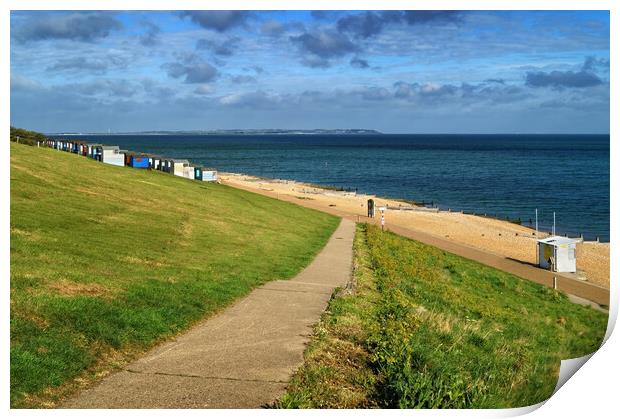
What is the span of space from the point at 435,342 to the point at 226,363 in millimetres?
3781

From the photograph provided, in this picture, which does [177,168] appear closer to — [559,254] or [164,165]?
[164,165]

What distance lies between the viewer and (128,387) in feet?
25.1

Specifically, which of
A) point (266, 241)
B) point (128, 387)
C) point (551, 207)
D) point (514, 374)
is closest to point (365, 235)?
point (266, 241)

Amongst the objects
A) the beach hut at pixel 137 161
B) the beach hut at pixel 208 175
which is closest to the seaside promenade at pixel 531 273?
the beach hut at pixel 208 175

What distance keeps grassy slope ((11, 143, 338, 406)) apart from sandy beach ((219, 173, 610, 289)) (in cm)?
1001

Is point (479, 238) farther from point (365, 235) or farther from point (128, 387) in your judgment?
point (128, 387)

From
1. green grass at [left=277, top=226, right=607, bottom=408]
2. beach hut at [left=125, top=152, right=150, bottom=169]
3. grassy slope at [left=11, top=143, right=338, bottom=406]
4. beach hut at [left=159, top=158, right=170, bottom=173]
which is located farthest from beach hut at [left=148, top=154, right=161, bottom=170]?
green grass at [left=277, top=226, right=607, bottom=408]

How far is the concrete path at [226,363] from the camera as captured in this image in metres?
7.38

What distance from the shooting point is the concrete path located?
7.38 m

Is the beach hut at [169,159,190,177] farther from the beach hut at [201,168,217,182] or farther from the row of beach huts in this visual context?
the beach hut at [201,168,217,182]

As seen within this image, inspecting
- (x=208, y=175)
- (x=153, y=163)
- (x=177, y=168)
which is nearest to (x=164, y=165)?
(x=153, y=163)

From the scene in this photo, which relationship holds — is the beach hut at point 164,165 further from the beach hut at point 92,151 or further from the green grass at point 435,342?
the green grass at point 435,342

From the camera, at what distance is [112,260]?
1343 cm

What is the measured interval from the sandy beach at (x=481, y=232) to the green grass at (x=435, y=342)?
7226 mm
